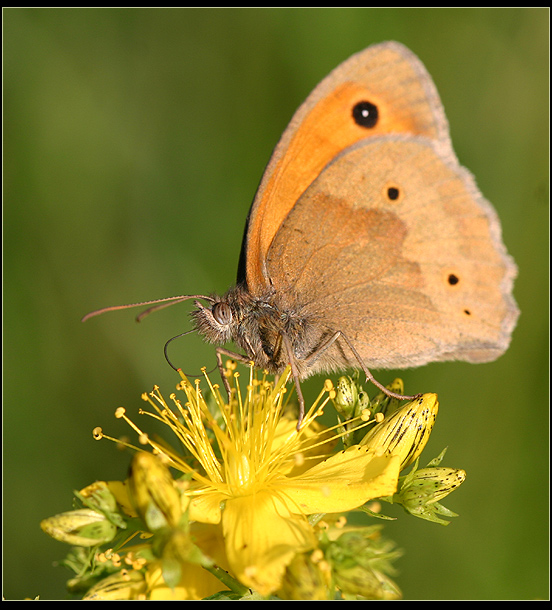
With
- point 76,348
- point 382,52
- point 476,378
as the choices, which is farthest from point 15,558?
point 382,52

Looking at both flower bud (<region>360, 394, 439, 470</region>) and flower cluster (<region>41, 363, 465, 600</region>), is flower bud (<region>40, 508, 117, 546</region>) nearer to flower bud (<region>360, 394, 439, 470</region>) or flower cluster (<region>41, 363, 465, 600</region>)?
flower cluster (<region>41, 363, 465, 600</region>)

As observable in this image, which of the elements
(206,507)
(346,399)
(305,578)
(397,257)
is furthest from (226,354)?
(305,578)

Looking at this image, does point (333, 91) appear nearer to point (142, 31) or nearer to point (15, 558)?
point (142, 31)

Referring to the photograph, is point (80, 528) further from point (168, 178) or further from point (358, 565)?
point (168, 178)

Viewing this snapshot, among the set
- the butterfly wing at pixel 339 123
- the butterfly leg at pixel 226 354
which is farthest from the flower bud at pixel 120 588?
the butterfly wing at pixel 339 123

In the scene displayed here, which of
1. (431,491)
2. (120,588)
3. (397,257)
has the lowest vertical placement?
(120,588)

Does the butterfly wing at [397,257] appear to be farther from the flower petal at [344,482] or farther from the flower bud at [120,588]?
the flower bud at [120,588]

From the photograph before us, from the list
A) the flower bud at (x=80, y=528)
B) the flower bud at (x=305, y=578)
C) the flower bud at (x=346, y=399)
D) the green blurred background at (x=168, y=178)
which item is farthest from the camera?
the green blurred background at (x=168, y=178)
